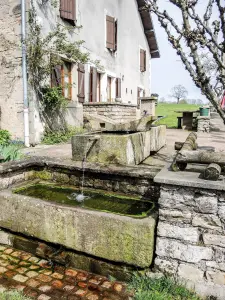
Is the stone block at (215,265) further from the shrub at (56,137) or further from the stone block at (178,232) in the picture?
the shrub at (56,137)

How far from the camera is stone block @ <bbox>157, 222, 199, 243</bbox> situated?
2.36 metres

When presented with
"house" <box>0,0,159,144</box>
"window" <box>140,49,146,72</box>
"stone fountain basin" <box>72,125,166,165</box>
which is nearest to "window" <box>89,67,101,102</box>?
"house" <box>0,0,159,144</box>

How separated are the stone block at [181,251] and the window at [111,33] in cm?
1151

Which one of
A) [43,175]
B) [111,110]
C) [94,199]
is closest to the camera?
[94,199]

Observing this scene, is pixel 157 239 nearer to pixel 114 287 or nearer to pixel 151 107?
pixel 114 287

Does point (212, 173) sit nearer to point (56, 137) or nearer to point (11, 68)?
point (56, 137)

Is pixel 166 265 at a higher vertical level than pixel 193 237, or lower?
lower

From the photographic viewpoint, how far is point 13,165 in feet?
12.2

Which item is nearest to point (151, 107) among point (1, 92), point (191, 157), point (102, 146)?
point (1, 92)

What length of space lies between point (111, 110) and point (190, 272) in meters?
7.72

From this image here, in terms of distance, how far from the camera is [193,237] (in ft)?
7.75

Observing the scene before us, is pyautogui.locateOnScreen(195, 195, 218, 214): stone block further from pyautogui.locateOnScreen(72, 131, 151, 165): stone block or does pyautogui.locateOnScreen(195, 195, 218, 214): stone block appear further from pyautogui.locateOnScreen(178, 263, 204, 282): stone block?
pyautogui.locateOnScreen(72, 131, 151, 165): stone block

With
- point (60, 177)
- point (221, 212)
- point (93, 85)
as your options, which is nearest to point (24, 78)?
point (93, 85)

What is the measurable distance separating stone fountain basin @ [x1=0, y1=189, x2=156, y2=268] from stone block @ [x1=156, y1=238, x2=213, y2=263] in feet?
0.33
